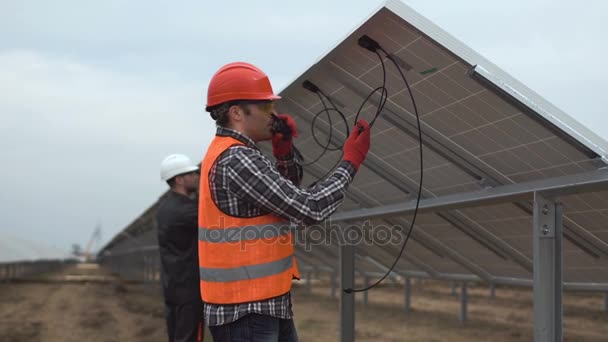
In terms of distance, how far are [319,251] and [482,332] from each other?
11.0ft

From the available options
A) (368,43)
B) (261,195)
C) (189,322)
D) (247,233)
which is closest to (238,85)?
(261,195)

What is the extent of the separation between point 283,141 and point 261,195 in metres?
0.84

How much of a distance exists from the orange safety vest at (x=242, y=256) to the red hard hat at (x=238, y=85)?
0.64 ft

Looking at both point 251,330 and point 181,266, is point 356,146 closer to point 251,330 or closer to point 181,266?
point 251,330

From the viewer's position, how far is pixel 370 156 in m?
5.86

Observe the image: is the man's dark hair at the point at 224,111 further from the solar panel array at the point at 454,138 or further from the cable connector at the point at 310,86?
the cable connector at the point at 310,86

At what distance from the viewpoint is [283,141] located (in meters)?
3.65

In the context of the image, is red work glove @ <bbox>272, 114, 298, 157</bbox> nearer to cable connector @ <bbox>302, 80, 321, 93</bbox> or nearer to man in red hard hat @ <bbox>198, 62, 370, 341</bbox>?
man in red hard hat @ <bbox>198, 62, 370, 341</bbox>

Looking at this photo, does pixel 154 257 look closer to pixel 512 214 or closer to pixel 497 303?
pixel 497 303

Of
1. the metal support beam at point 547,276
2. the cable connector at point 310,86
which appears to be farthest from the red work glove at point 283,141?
the cable connector at point 310,86

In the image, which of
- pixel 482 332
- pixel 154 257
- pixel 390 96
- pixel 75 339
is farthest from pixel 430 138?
pixel 154 257

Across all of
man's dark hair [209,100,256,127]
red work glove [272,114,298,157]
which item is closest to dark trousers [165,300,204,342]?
red work glove [272,114,298,157]

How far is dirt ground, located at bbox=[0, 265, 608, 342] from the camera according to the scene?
1000cm

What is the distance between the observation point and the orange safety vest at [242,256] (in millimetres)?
2902
